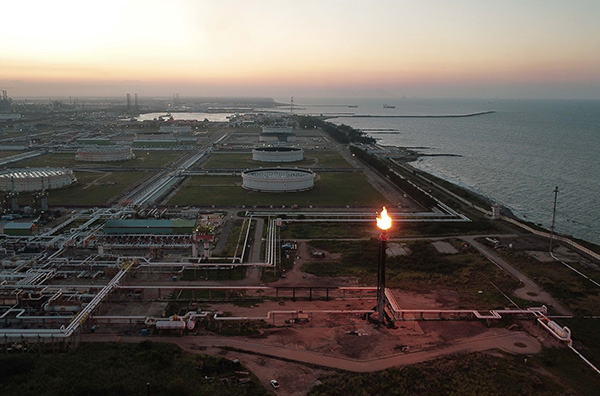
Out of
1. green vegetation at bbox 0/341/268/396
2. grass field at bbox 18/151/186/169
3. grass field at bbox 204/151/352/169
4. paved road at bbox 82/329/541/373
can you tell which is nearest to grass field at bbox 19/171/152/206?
grass field at bbox 18/151/186/169

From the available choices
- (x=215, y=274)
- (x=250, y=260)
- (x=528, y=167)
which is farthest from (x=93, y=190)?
(x=528, y=167)

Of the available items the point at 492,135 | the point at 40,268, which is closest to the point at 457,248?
the point at 40,268

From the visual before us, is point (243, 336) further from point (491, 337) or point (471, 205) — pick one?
point (471, 205)

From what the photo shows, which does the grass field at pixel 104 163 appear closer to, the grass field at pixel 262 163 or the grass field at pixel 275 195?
the grass field at pixel 262 163

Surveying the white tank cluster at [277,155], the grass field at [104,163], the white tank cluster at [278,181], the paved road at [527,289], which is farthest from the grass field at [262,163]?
the paved road at [527,289]

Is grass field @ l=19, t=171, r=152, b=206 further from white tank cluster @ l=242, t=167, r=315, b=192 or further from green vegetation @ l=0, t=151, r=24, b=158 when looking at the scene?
green vegetation @ l=0, t=151, r=24, b=158

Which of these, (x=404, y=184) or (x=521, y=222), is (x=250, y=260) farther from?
(x=404, y=184)
